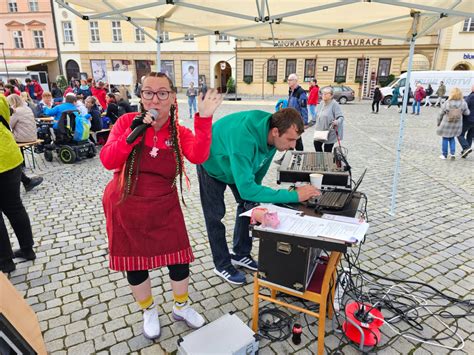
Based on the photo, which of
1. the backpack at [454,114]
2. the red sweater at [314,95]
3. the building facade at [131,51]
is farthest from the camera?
the building facade at [131,51]

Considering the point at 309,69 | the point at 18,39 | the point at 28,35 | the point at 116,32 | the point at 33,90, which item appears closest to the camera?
the point at 33,90

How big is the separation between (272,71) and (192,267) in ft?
94.9

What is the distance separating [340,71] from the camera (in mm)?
28812

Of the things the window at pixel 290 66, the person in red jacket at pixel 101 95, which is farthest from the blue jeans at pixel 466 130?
the window at pixel 290 66

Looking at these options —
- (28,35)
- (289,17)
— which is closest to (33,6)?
(28,35)

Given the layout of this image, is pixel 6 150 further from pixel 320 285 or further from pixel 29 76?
pixel 29 76

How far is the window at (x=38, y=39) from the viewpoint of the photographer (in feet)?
106

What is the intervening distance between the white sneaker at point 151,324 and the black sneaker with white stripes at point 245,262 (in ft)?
3.50

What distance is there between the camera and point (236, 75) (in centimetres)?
3055

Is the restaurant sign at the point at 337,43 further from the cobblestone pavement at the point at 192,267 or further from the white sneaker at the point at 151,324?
the white sneaker at the point at 151,324

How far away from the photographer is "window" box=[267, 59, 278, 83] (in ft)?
97.7

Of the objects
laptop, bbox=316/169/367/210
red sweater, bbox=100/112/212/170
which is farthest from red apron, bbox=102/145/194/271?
laptop, bbox=316/169/367/210

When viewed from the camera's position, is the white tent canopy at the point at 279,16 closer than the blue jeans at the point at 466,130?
Yes

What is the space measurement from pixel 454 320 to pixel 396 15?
3.76 meters
